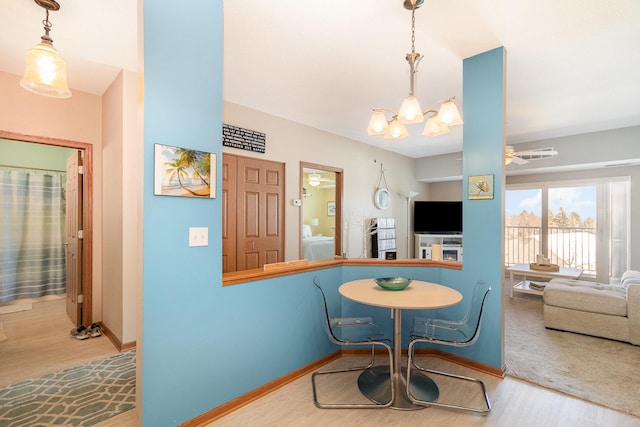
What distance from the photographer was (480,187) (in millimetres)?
2600

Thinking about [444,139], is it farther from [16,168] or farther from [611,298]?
[16,168]

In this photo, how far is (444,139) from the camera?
532 cm

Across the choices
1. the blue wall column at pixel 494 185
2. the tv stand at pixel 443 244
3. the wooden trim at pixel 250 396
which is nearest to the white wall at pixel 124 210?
the wooden trim at pixel 250 396

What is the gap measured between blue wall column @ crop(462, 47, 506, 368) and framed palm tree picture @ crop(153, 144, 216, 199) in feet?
7.26

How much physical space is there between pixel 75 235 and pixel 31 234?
1.85 meters

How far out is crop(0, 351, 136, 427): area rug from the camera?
6.39 feet

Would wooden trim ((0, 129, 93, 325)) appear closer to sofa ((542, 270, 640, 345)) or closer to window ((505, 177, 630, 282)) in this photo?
sofa ((542, 270, 640, 345))

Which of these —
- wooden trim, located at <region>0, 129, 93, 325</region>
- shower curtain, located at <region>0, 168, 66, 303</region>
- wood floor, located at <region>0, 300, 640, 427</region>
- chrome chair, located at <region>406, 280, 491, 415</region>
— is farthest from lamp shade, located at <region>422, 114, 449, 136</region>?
shower curtain, located at <region>0, 168, 66, 303</region>

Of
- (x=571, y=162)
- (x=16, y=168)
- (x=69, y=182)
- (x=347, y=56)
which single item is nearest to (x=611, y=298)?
(x=571, y=162)

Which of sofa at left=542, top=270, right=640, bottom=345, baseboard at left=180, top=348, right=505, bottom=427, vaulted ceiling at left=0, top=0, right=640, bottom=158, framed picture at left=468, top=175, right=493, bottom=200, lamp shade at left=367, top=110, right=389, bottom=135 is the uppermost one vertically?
vaulted ceiling at left=0, top=0, right=640, bottom=158

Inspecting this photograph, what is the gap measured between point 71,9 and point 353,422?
3.43m

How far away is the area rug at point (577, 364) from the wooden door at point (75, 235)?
4.60 metres

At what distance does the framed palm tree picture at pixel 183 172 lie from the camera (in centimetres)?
174

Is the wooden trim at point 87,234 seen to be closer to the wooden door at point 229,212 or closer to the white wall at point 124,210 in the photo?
the white wall at point 124,210
